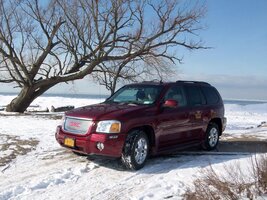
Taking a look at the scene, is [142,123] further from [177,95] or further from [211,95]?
[211,95]

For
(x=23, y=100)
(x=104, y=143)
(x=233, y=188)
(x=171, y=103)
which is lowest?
(x=233, y=188)

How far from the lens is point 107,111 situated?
6.80m

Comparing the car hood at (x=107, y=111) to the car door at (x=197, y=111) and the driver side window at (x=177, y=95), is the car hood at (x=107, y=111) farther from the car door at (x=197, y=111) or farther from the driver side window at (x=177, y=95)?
the car door at (x=197, y=111)

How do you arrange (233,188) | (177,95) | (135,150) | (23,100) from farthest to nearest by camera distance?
1. (23,100)
2. (177,95)
3. (135,150)
4. (233,188)

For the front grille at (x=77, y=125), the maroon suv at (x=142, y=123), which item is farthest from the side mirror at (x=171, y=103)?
the front grille at (x=77, y=125)

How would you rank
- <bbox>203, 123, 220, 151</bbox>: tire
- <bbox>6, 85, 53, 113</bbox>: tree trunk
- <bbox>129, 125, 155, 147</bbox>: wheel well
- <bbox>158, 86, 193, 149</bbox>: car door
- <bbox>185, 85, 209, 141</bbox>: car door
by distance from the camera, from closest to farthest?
<bbox>129, 125, 155, 147</bbox>: wheel well < <bbox>158, 86, 193, 149</bbox>: car door < <bbox>185, 85, 209, 141</bbox>: car door < <bbox>203, 123, 220, 151</bbox>: tire < <bbox>6, 85, 53, 113</bbox>: tree trunk

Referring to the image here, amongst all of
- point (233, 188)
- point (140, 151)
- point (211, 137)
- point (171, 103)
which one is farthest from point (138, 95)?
point (233, 188)

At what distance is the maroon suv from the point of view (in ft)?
21.4

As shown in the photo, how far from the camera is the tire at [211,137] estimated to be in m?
9.05

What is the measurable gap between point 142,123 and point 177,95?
1597 millimetres

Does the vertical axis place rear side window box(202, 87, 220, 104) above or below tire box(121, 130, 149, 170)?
above

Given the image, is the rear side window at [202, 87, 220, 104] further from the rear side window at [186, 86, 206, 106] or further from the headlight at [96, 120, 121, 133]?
the headlight at [96, 120, 121, 133]

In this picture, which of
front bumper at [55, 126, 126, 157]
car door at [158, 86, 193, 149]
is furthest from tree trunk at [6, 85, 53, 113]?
front bumper at [55, 126, 126, 157]

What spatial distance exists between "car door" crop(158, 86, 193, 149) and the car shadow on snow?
37 centimetres
